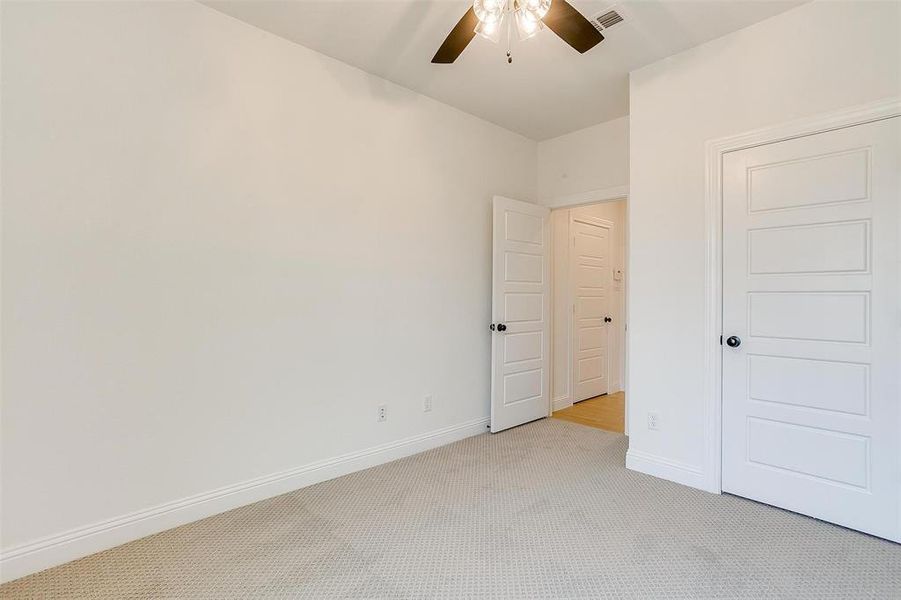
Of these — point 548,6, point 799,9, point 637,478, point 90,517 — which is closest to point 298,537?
point 90,517

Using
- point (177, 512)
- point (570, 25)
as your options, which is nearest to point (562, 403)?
point (177, 512)

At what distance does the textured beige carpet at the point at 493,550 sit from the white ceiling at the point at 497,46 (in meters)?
2.79

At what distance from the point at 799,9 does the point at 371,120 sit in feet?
8.56

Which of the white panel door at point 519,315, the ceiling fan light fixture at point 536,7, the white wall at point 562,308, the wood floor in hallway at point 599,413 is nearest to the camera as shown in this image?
the ceiling fan light fixture at point 536,7

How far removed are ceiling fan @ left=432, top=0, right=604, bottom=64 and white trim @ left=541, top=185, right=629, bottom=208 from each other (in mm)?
1959

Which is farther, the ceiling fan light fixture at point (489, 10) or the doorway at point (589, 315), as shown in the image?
the doorway at point (589, 315)

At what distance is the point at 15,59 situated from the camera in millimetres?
1860

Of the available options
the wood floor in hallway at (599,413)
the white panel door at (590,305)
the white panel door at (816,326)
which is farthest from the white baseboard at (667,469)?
the white panel door at (590,305)

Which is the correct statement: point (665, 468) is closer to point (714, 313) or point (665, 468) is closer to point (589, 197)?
point (714, 313)

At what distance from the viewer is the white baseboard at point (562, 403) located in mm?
4598

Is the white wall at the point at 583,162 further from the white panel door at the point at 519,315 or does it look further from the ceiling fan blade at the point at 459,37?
the ceiling fan blade at the point at 459,37

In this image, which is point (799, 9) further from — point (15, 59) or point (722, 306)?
point (15, 59)

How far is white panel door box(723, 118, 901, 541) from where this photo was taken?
7.03 feet

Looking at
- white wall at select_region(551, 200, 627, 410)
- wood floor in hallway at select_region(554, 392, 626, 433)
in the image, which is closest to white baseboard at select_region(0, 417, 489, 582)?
wood floor in hallway at select_region(554, 392, 626, 433)
